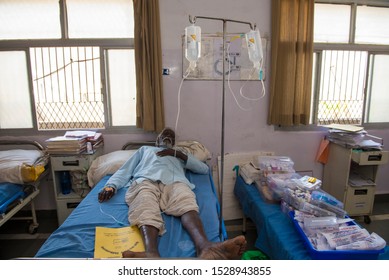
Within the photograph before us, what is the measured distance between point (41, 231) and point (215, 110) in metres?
2.10

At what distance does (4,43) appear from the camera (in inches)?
99.1

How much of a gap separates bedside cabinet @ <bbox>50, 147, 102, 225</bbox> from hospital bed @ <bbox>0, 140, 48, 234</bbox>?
0.46 ft

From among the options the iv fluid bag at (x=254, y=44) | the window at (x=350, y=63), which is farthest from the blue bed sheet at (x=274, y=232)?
the window at (x=350, y=63)

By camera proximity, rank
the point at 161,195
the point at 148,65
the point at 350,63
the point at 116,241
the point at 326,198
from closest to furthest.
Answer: the point at 116,241 < the point at 326,198 < the point at 161,195 < the point at 148,65 < the point at 350,63

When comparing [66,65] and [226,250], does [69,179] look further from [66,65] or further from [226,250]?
[226,250]

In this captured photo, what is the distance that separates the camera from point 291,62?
2.55 m

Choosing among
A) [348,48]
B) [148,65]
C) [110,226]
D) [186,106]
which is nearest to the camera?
[110,226]

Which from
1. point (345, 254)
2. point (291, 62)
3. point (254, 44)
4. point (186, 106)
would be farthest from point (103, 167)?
point (291, 62)

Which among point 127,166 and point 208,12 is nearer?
point 127,166

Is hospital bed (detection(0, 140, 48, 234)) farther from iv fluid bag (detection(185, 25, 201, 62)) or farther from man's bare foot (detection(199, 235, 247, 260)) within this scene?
iv fluid bag (detection(185, 25, 201, 62))

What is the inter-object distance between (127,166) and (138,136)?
0.59m

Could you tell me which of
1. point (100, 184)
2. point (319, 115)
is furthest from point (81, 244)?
point (319, 115)

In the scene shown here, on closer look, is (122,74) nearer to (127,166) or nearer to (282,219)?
(127,166)

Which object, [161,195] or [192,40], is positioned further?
[161,195]
